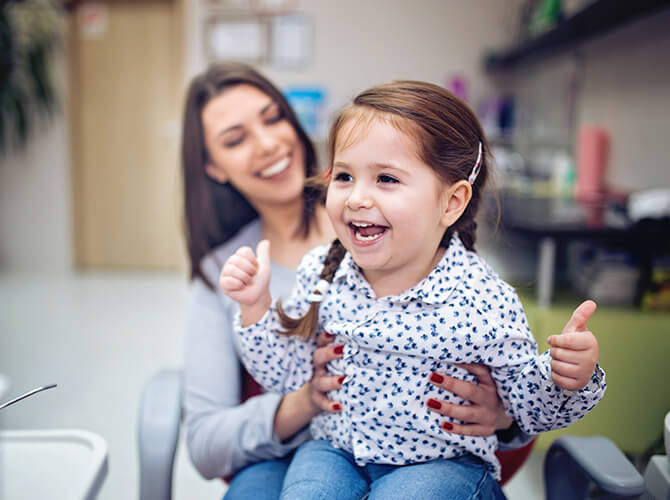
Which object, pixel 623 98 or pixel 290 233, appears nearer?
pixel 290 233

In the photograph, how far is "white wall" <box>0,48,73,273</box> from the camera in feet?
15.0

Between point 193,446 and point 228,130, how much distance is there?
0.57 meters

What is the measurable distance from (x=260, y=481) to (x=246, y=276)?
1.19 ft

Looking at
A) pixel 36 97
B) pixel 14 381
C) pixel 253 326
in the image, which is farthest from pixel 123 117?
pixel 253 326

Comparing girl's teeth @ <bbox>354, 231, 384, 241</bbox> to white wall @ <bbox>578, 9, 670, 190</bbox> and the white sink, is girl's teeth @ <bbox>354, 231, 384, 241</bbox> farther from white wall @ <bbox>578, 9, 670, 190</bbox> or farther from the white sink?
white wall @ <bbox>578, 9, 670, 190</bbox>

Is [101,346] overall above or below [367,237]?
below

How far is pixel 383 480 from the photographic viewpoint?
0.79 metres

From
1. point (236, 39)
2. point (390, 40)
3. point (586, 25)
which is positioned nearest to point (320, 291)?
point (586, 25)

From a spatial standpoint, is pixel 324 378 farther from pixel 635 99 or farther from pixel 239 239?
pixel 635 99

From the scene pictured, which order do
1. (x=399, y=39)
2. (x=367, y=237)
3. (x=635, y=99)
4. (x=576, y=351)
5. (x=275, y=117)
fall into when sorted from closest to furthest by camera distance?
(x=576, y=351), (x=367, y=237), (x=275, y=117), (x=635, y=99), (x=399, y=39)

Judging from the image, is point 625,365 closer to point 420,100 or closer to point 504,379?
point 504,379

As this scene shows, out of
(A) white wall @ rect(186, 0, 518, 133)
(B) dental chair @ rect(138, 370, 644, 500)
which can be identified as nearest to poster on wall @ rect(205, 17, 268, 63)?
(A) white wall @ rect(186, 0, 518, 133)

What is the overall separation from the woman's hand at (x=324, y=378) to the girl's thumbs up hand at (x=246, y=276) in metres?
0.12

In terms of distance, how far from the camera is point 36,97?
4391 millimetres
